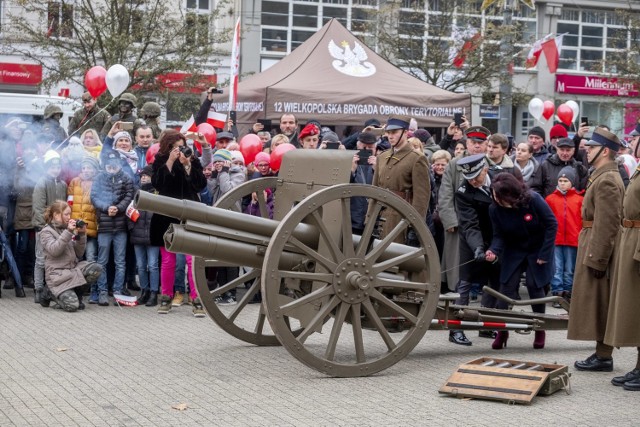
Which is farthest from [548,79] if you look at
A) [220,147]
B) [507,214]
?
[507,214]

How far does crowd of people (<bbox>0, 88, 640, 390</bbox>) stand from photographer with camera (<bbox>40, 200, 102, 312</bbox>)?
1 centimetres

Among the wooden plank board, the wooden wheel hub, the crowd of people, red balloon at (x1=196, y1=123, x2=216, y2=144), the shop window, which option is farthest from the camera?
the shop window

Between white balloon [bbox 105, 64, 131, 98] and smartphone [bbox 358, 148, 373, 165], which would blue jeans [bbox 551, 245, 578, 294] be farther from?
white balloon [bbox 105, 64, 131, 98]

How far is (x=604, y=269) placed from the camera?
336 inches

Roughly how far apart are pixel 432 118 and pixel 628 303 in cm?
1083

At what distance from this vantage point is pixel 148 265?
12.1 meters

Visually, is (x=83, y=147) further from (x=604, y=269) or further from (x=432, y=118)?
(x=432, y=118)

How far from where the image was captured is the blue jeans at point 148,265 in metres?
12.0

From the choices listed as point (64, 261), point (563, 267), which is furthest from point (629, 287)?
point (64, 261)

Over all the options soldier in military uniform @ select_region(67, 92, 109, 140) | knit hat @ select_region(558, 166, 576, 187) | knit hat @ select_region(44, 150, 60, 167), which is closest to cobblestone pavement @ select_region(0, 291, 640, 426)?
knit hat @ select_region(44, 150, 60, 167)

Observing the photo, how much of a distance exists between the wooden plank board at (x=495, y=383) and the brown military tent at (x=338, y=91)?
1065 cm

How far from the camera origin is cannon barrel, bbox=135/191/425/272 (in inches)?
316

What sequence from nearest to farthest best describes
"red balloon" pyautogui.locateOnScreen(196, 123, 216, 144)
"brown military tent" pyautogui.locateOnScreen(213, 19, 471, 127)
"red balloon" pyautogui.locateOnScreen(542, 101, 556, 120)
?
"red balloon" pyautogui.locateOnScreen(196, 123, 216, 144) < "brown military tent" pyautogui.locateOnScreen(213, 19, 471, 127) < "red balloon" pyautogui.locateOnScreen(542, 101, 556, 120)

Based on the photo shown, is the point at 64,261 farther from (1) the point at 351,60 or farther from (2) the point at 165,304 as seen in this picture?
(1) the point at 351,60
